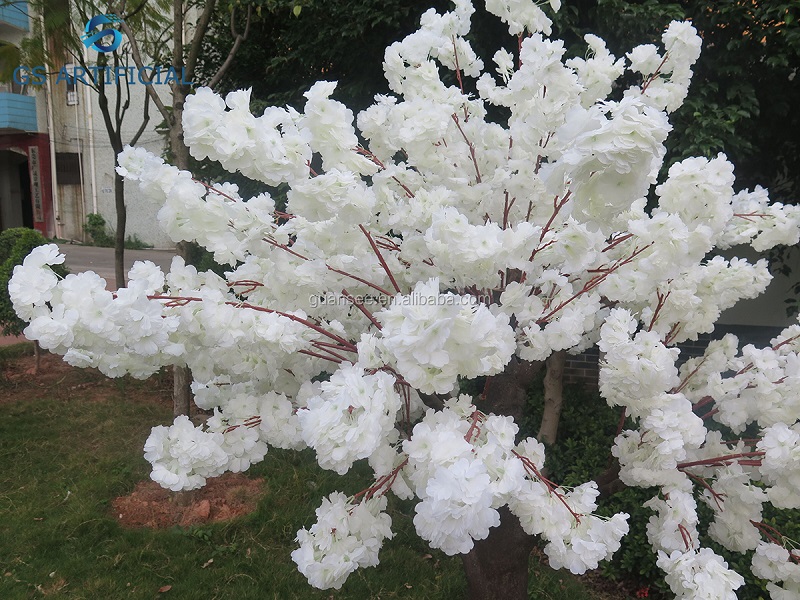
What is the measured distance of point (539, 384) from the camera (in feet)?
15.5

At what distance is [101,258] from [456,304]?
1701cm

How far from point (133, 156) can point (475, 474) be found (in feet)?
4.48

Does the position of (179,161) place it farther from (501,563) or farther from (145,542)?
(501,563)

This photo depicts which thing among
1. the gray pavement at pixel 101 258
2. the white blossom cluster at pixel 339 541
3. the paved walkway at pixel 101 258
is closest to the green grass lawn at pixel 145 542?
the white blossom cluster at pixel 339 541

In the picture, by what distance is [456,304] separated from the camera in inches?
Result: 42.6

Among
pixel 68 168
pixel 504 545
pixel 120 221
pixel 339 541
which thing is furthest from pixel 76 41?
pixel 68 168

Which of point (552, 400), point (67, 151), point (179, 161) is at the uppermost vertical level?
point (179, 161)

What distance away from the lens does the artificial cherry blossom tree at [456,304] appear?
118cm

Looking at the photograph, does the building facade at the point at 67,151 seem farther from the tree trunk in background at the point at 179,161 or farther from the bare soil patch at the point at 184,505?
the bare soil patch at the point at 184,505

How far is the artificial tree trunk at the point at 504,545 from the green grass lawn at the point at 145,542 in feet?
3.13

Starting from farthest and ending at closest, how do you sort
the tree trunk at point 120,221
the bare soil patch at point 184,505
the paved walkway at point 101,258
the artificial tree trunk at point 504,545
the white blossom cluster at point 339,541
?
the paved walkway at point 101,258 → the tree trunk at point 120,221 → the bare soil patch at point 184,505 → the artificial tree trunk at point 504,545 → the white blossom cluster at point 339,541

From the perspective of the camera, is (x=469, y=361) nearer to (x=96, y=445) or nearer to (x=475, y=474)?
(x=475, y=474)

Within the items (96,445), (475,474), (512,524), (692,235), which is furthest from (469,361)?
(96,445)

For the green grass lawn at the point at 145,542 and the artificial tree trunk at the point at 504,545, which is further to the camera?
the green grass lawn at the point at 145,542
